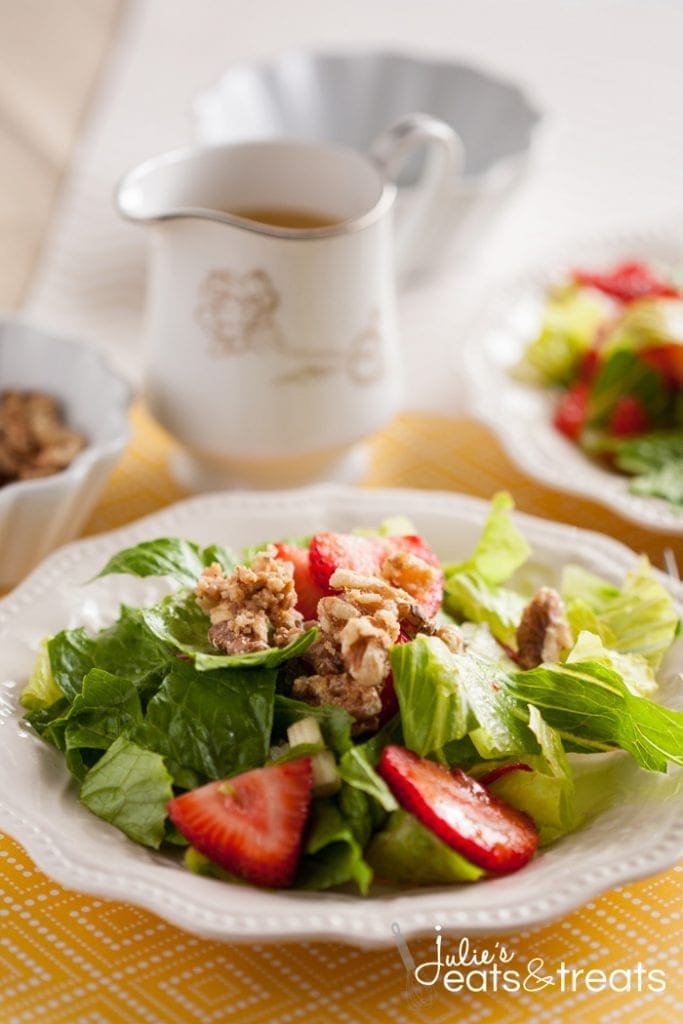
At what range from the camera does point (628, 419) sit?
93.0 inches

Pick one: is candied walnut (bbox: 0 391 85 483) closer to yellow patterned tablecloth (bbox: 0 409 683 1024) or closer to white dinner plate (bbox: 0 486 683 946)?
white dinner plate (bbox: 0 486 683 946)

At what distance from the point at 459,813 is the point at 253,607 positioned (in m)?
0.31

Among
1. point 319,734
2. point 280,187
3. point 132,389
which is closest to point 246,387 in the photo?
point 132,389

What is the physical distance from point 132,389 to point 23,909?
0.93 metres

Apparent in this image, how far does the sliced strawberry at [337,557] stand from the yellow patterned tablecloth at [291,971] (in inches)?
16.0

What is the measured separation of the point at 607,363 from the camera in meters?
2.41

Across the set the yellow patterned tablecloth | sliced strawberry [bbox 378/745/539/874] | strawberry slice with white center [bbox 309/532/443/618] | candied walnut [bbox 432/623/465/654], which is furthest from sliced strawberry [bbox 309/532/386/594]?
the yellow patterned tablecloth

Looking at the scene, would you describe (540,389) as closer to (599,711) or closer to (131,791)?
(599,711)

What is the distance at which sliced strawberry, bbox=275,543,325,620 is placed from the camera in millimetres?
1622

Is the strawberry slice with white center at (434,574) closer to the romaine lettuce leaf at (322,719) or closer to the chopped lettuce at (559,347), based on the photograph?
the romaine lettuce leaf at (322,719)

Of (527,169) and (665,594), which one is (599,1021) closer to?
(665,594)

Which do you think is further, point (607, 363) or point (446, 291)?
point (446, 291)

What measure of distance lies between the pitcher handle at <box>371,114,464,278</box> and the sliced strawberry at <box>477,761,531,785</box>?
105cm

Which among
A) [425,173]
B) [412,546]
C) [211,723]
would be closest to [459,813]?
[211,723]
